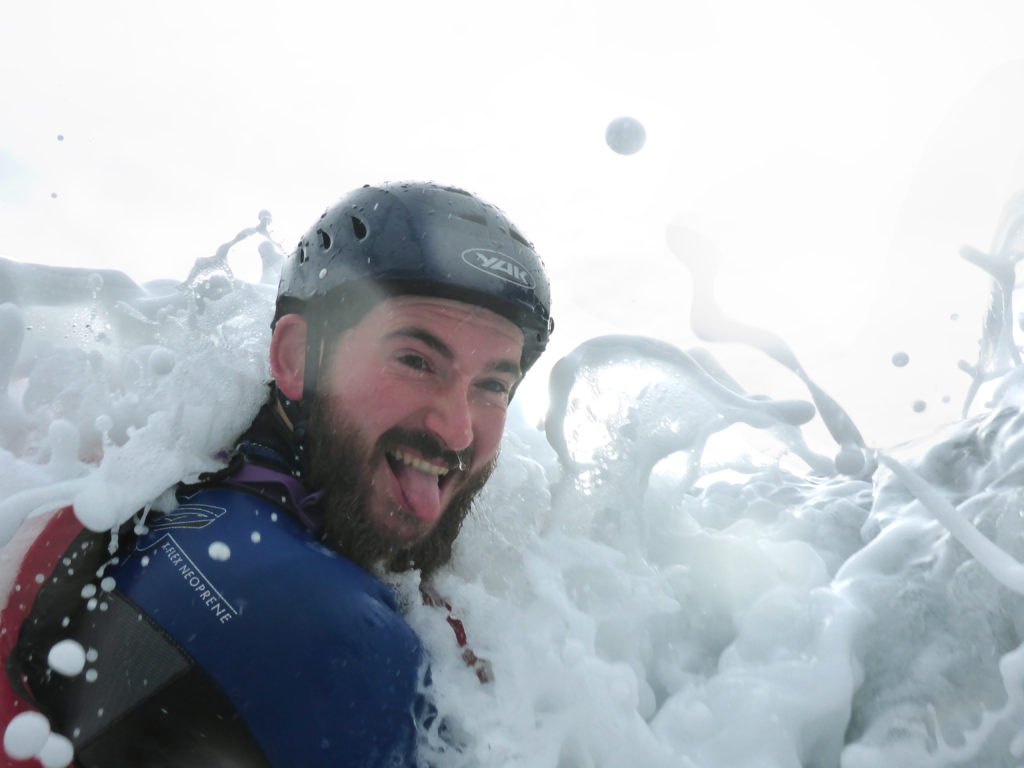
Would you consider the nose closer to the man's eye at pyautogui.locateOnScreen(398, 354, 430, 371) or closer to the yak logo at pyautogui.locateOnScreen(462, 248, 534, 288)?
the man's eye at pyautogui.locateOnScreen(398, 354, 430, 371)

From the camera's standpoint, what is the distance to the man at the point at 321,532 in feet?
5.37

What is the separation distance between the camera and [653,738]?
93.4 inches

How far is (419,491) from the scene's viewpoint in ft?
8.68

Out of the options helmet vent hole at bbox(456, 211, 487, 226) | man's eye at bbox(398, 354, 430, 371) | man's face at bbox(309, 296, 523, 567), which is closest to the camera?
man's face at bbox(309, 296, 523, 567)

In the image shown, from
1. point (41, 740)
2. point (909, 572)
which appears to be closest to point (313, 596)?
point (41, 740)

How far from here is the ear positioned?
2850 mm

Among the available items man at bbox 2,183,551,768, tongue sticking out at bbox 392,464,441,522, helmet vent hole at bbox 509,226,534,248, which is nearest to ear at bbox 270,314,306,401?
man at bbox 2,183,551,768

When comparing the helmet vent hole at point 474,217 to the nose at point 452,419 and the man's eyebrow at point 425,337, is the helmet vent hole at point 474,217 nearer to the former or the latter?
the man's eyebrow at point 425,337

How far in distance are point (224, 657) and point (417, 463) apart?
113cm

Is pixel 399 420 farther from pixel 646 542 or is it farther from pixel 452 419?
pixel 646 542

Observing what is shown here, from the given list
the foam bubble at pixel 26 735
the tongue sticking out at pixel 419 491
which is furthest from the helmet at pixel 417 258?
the foam bubble at pixel 26 735

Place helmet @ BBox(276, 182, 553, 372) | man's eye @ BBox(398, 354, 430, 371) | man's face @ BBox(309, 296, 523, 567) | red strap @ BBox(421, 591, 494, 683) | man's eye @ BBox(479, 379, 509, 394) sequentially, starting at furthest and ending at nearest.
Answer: man's eye @ BBox(479, 379, 509, 394) → helmet @ BBox(276, 182, 553, 372) → man's eye @ BBox(398, 354, 430, 371) → man's face @ BBox(309, 296, 523, 567) → red strap @ BBox(421, 591, 494, 683)

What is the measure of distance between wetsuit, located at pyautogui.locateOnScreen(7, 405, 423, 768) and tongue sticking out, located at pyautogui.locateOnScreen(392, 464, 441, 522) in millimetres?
695

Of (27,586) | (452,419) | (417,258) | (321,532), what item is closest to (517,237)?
(417,258)
